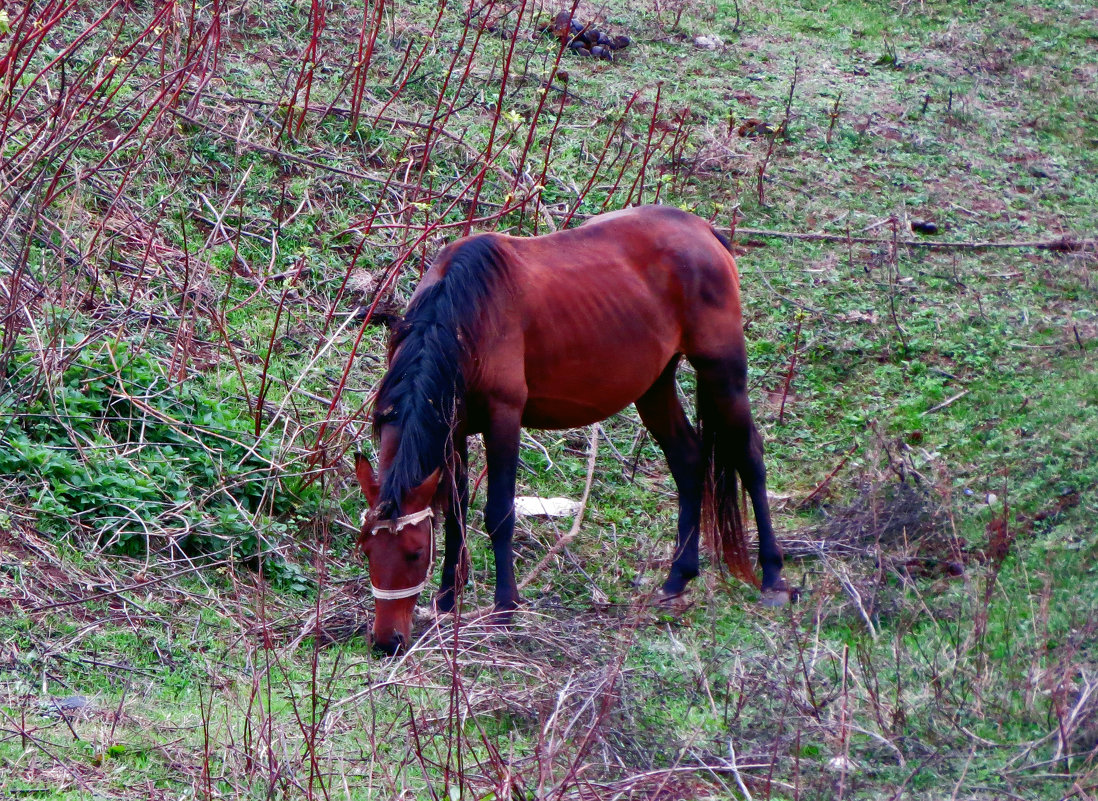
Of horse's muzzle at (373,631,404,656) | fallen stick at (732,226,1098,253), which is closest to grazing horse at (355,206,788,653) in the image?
horse's muzzle at (373,631,404,656)

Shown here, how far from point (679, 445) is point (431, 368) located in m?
1.86

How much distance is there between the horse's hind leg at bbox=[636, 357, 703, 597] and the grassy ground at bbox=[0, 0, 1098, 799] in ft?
1.22

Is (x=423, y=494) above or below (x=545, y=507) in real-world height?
above

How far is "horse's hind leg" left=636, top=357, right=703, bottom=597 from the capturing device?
250 inches

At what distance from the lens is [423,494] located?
191 inches

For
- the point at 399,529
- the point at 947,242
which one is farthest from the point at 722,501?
the point at 947,242

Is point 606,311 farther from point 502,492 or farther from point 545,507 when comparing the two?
point 545,507

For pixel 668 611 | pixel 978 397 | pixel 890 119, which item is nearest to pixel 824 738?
pixel 668 611

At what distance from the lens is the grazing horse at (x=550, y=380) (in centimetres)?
489

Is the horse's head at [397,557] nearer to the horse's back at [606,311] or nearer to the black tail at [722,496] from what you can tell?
the horse's back at [606,311]

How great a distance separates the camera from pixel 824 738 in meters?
4.00

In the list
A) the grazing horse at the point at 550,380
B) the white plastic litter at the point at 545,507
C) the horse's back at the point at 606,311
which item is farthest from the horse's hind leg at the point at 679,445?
the white plastic litter at the point at 545,507

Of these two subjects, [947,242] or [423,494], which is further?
[947,242]

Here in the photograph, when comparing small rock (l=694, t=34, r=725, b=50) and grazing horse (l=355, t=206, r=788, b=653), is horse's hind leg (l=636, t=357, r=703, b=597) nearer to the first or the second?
grazing horse (l=355, t=206, r=788, b=653)
